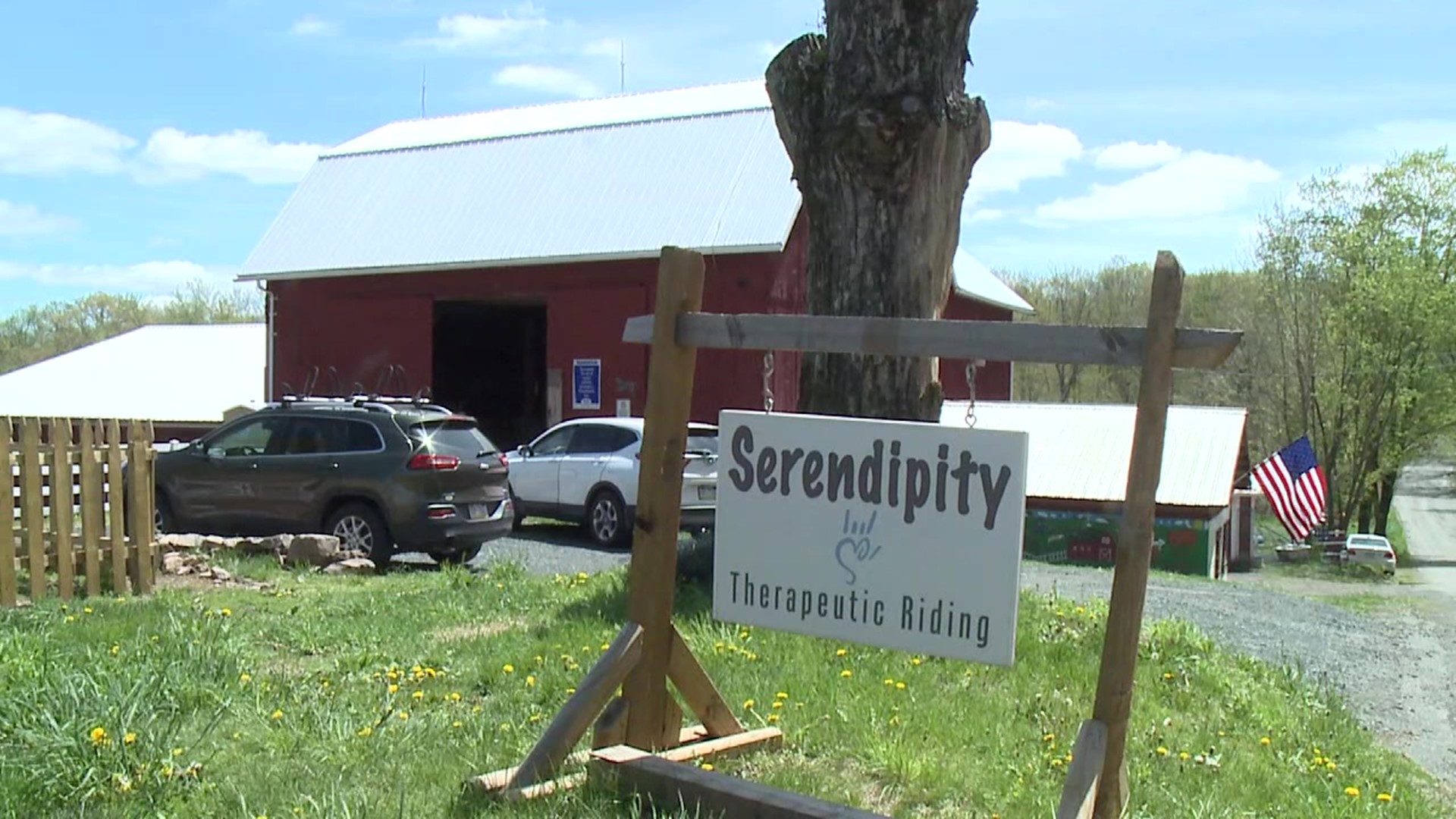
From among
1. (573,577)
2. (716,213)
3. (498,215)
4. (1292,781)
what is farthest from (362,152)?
(1292,781)

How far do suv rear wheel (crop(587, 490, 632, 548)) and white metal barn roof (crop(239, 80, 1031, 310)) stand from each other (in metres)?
6.77

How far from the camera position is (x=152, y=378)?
3900cm

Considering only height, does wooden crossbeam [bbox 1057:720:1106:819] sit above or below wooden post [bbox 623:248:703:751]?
below

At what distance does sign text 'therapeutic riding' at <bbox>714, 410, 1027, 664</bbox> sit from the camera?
4262 mm

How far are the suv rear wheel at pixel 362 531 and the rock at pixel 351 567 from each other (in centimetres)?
64

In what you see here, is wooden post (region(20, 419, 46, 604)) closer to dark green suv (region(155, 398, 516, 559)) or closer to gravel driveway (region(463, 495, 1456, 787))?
dark green suv (region(155, 398, 516, 559))

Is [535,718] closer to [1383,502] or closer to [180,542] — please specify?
[180,542]

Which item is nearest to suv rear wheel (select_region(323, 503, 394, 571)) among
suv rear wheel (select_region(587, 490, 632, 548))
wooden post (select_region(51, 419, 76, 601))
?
wooden post (select_region(51, 419, 76, 601))

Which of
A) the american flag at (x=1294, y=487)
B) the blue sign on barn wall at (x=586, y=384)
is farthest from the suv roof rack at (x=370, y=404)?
the american flag at (x=1294, y=487)

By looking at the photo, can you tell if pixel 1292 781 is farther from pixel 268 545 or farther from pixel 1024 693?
pixel 268 545

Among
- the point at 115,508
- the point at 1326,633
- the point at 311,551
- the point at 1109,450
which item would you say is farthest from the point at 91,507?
the point at 1109,450

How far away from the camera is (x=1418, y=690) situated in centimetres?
964

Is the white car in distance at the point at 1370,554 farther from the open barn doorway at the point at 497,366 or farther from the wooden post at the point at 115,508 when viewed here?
the wooden post at the point at 115,508

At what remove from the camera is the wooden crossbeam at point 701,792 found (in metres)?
4.16
